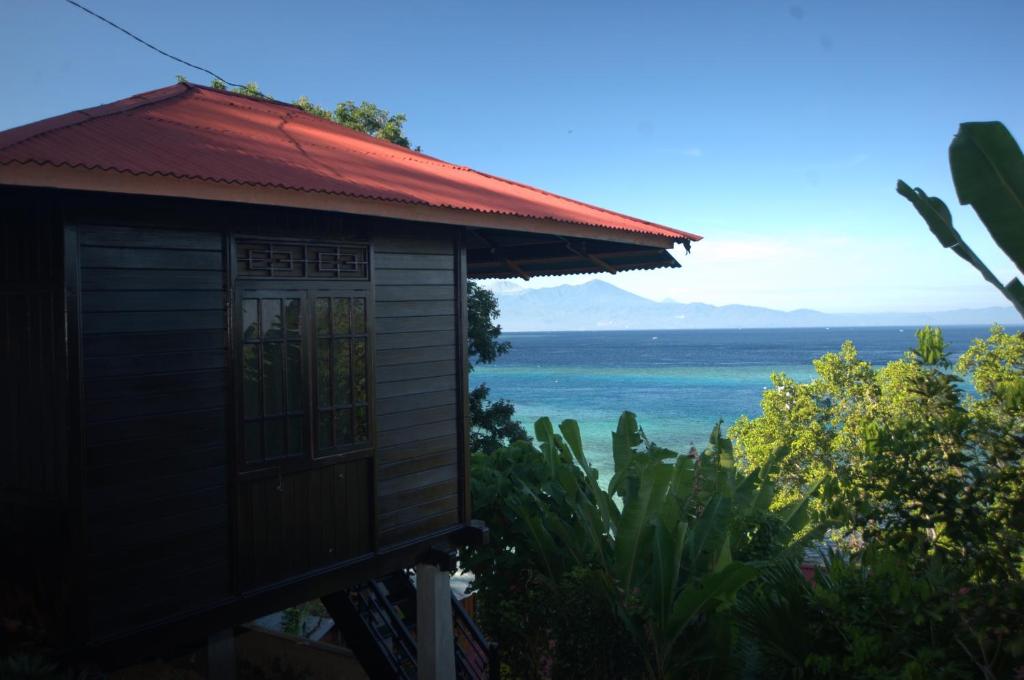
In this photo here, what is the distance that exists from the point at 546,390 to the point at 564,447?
267ft

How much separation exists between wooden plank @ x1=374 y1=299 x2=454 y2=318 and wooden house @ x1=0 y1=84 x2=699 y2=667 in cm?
2

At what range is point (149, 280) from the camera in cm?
431

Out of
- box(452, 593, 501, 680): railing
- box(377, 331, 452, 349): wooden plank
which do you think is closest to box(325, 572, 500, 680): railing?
box(452, 593, 501, 680): railing

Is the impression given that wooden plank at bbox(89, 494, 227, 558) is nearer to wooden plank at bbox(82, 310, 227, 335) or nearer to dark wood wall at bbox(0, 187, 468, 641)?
dark wood wall at bbox(0, 187, 468, 641)

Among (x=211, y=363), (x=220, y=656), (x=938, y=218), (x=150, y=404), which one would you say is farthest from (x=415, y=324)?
(x=220, y=656)

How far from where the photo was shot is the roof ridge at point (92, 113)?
147 inches

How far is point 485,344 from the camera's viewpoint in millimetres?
18906

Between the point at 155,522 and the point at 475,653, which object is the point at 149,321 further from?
the point at 475,653

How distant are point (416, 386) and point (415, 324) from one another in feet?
1.58

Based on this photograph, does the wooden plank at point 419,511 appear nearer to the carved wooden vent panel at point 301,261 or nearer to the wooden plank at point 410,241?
the carved wooden vent panel at point 301,261

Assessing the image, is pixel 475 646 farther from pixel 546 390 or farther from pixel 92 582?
pixel 546 390

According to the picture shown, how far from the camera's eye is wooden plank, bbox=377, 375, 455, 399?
18.7ft

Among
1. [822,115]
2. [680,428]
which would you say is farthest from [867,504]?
[680,428]

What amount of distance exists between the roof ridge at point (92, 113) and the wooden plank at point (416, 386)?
2.52 meters
